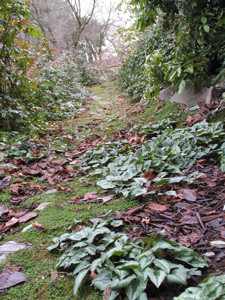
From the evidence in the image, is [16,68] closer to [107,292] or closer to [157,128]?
[157,128]

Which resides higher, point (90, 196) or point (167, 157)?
point (167, 157)

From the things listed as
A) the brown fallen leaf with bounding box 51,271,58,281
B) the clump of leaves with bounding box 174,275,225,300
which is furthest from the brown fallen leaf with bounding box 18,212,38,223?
the clump of leaves with bounding box 174,275,225,300

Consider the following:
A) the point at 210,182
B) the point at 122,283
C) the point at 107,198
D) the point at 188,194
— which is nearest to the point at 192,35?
the point at 210,182

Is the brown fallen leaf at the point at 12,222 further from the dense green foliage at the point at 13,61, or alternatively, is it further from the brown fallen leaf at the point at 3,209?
the dense green foliage at the point at 13,61

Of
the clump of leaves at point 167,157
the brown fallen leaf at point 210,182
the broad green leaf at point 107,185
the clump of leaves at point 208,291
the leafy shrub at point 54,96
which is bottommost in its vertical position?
the brown fallen leaf at point 210,182

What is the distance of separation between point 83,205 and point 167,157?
84cm

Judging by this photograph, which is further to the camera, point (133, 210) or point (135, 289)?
point (133, 210)

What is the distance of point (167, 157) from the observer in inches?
79.4

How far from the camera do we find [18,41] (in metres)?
3.52

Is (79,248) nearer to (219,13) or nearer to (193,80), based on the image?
(193,80)

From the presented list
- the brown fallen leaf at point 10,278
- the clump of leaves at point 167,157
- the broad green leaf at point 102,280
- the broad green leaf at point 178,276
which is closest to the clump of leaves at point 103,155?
the clump of leaves at point 167,157

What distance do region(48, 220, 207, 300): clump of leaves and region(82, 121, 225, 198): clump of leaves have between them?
1.74ft

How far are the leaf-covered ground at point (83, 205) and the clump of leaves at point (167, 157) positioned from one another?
4cm

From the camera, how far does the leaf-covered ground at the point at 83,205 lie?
3.56 ft
